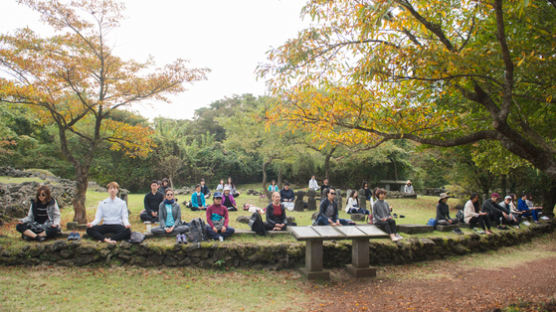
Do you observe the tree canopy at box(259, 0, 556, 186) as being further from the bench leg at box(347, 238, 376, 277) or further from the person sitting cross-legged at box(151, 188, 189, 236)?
the person sitting cross-legged at box(151, 188, 189, 236)

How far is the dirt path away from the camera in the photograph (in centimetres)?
520

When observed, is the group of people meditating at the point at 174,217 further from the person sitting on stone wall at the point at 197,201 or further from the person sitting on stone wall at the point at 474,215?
the person sitting on stone wall at the point at 197,201

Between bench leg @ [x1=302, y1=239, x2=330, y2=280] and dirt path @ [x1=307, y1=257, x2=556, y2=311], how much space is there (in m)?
0.33

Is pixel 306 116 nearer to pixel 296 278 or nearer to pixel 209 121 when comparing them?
pixel 296 278

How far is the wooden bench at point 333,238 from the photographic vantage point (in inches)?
248

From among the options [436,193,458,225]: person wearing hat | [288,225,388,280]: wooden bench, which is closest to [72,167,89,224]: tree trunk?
[288,225,388,280]: wooden bench

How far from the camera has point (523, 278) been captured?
6.98 meters

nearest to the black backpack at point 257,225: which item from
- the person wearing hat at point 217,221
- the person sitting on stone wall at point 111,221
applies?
the person wearing hat at point 217,221

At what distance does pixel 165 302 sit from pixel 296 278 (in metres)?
2.58

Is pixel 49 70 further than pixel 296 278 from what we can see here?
Yes

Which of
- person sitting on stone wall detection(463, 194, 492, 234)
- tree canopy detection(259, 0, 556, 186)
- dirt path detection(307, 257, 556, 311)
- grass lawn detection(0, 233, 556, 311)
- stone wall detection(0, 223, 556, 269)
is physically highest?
tree canopy detection(259, 0, 556, 186)

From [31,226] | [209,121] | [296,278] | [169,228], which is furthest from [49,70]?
Answer: [209,121]

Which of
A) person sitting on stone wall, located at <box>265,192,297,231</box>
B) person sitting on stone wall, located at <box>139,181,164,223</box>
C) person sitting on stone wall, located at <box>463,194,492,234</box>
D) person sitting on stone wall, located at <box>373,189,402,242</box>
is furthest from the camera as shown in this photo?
person sitting on stone wall, located at <box>463,194,492,234</box>

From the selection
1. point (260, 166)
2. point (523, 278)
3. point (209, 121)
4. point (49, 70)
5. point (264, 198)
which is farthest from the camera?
point (209, 121)
